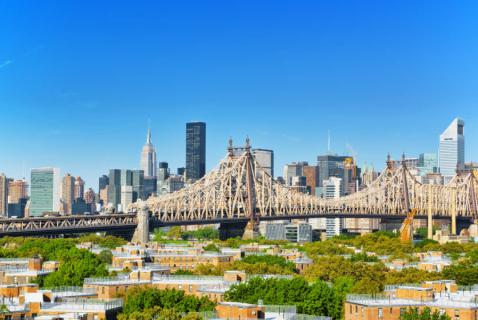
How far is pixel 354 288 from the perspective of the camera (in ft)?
278

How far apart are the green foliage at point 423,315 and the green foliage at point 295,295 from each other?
36.2 feet

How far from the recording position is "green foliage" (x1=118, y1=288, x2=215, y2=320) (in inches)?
2589

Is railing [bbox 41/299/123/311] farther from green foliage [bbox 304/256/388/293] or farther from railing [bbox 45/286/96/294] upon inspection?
green foliage [bbox 304/256/388/293]

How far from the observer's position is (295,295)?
75.6 m

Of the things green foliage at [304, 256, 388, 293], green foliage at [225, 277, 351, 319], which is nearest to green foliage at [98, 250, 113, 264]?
green foliage at [304, 256, 388, 293]

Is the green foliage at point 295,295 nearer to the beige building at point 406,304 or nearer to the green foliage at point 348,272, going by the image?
the beige building at point 406,304

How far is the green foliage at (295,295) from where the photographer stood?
73.2 metres

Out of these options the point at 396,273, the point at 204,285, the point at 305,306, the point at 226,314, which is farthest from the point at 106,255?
the point at 226,314

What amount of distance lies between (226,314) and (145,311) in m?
5.33

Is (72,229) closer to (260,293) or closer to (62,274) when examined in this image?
(62,274)

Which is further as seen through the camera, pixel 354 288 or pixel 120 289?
pixel 354 288

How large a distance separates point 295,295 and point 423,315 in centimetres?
1608

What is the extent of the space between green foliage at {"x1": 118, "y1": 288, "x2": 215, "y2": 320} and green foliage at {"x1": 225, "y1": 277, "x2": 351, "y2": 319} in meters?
5.48

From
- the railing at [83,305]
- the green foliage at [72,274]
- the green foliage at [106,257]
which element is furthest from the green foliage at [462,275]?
the railing at [83,305]
